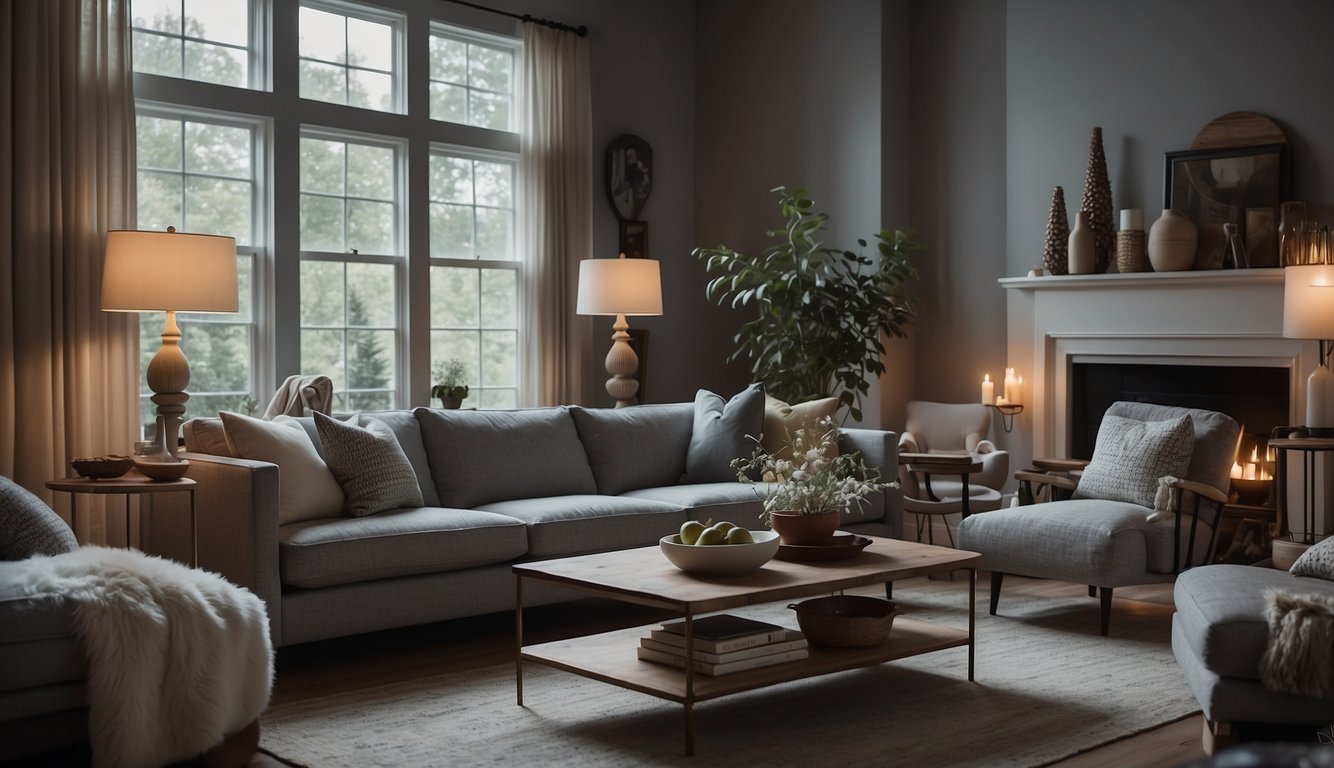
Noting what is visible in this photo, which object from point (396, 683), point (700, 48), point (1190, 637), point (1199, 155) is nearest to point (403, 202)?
point (700, 48)

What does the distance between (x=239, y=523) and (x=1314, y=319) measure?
13.6 feet

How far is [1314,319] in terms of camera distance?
16.4ft

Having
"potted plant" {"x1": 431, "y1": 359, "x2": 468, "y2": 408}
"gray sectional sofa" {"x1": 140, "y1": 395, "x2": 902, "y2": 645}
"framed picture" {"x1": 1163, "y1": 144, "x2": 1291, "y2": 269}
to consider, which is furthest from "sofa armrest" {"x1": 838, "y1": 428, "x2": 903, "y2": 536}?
"potted plant" {"x1": 431, "y1": 359, "x2": 468, "y2": 408}

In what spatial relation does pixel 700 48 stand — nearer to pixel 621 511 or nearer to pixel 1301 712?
pixel 621 511

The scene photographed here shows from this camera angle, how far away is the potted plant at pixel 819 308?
6.67 meters

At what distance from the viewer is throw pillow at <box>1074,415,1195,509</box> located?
15.9 feet

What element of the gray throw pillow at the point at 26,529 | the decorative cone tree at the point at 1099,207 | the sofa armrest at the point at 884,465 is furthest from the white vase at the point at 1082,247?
the gray throw pillow at the point at 26,529

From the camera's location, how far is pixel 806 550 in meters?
3.80

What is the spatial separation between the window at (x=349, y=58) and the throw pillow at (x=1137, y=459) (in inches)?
154

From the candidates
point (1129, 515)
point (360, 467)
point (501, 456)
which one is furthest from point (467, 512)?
point (1129, 515)

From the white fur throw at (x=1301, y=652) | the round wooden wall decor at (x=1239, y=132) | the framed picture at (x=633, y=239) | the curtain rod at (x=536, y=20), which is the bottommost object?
the white fur throw at (x=1301, y=652)

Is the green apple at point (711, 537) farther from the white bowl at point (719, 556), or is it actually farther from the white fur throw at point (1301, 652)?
the white fur throw at point (1301, 652)

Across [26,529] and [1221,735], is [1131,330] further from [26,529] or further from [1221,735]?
[26,529]

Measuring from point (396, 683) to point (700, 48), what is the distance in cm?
520
